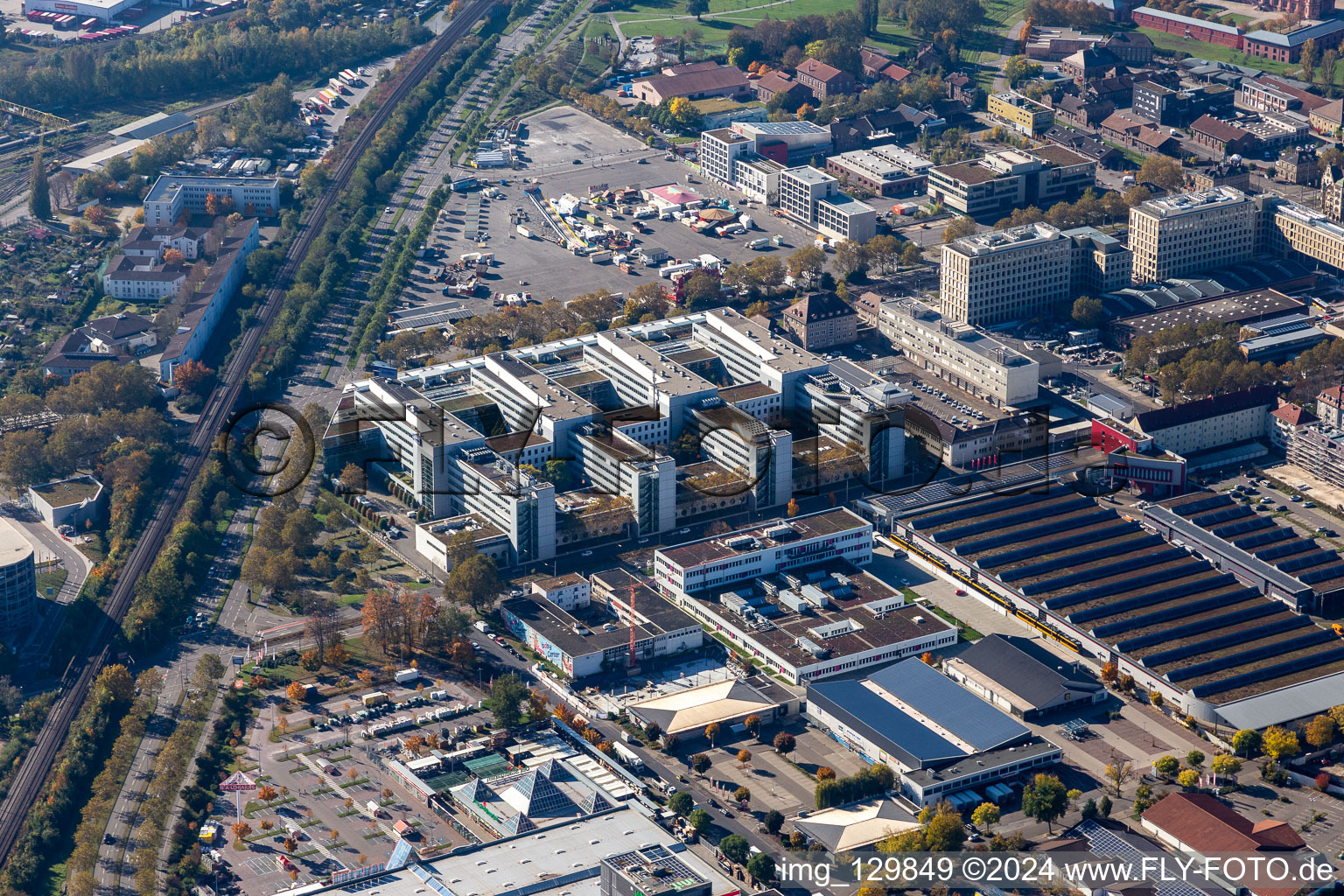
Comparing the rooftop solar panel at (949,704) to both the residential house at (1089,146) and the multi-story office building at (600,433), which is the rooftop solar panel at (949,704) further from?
the residential house at (1089,146)

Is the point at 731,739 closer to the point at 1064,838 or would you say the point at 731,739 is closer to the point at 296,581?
the point at 1064,838

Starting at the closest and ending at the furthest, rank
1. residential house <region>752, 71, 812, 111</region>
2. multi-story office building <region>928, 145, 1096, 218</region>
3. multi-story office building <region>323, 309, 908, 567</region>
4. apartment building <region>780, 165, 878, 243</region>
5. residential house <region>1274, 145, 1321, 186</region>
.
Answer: multi-story office building <region>323, 309, 908, 567</region>, apartment building <region>780, 165, 878, 243</region>, multi-story office building <region>928, 145, 1096, 218</region>, residential house <region>1274, 145, 1321, 186</region>, residential house <region>752, 71, 812, 111</region>

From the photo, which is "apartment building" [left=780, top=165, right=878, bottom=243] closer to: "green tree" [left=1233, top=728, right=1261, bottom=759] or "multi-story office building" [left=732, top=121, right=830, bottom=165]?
"multi-story office building" [left=732, top=121, right=830, bottom=165]

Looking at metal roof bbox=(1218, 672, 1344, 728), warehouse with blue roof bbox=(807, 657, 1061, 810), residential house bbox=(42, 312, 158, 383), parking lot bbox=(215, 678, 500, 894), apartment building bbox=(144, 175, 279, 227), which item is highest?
apartment building bbox=(144, 175, 279, 227)

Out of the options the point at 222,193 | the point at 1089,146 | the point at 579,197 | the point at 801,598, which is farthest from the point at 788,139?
the point at 801,598

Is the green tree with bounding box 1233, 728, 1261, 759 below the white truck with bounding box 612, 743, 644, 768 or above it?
below

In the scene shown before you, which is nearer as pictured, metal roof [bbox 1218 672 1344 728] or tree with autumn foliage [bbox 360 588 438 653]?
metal roof [bbox 1218 672 1344 728]

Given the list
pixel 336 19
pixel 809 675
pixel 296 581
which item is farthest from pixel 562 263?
pixel 336 19

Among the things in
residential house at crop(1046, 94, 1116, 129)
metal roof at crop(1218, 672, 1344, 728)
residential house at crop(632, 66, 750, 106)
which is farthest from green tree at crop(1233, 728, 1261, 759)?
residential house at crop(632, 66, 750, 106)
